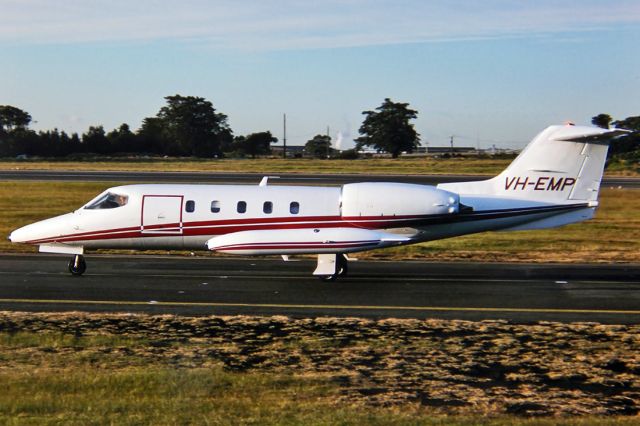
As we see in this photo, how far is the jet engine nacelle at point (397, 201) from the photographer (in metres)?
21.2

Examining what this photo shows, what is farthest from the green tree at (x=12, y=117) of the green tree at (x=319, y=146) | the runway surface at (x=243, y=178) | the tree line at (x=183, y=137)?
the runway surface at (x=243, y=178)

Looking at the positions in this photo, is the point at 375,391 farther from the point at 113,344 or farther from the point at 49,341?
the point at 49,341

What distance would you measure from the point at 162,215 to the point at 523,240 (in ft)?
49.5

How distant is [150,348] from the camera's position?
13445 millimetres

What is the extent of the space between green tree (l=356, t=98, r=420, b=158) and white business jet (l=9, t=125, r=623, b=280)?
11353cm

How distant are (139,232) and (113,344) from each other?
346 inches

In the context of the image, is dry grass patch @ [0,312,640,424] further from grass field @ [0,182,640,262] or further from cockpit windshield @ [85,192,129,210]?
grass field @ [0,182,640,262]

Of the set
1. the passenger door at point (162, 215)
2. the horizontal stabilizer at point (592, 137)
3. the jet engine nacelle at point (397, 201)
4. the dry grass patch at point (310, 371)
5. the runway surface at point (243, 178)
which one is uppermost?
the horizontal stabilizer at point (592, 137)

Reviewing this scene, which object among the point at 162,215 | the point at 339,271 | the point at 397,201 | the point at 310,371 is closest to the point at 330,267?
the point at 339,271

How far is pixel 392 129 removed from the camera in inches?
5335

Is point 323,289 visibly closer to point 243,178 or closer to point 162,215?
point 162,215

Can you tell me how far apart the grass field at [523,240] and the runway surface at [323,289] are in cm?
198

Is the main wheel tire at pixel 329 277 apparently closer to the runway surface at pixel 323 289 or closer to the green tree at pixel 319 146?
the runway surface at pixel 323 289

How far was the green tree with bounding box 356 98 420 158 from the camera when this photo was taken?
136m
